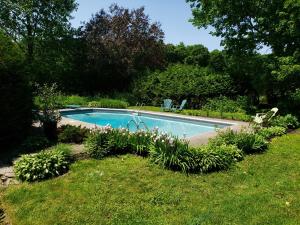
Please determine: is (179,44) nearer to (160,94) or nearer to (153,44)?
(153,44)

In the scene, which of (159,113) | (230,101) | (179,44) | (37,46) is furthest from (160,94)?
(179,44)

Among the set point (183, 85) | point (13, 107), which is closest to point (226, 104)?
point (183, 85)

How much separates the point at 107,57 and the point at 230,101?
1101cm

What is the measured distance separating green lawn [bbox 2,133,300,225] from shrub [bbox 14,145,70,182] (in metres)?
0.26

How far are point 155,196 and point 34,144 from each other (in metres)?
4.37

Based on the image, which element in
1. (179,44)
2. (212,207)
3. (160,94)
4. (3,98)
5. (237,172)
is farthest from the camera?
(179,44)

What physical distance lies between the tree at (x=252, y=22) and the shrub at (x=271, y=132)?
514cm

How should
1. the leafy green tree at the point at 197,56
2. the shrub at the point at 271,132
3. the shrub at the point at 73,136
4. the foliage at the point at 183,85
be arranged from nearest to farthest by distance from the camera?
the shrub at the point at 73,136
the shrub at the point at 271,132
the foliage at the point at 183,85
the leafy green tree at the point at 197,56

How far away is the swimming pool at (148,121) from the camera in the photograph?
49.1 ft

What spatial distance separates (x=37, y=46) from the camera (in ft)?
85.6

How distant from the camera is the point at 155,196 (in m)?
5.91

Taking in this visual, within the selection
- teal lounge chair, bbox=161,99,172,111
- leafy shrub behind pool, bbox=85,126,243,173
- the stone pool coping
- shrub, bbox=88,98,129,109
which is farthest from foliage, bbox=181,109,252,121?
leafy shrub behind pool, bbox=85,126,243,173

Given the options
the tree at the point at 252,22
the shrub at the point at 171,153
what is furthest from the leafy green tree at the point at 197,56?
the shrub at the point at 171,153

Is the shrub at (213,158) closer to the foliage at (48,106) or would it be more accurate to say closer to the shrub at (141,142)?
the shrub at (141,142)
